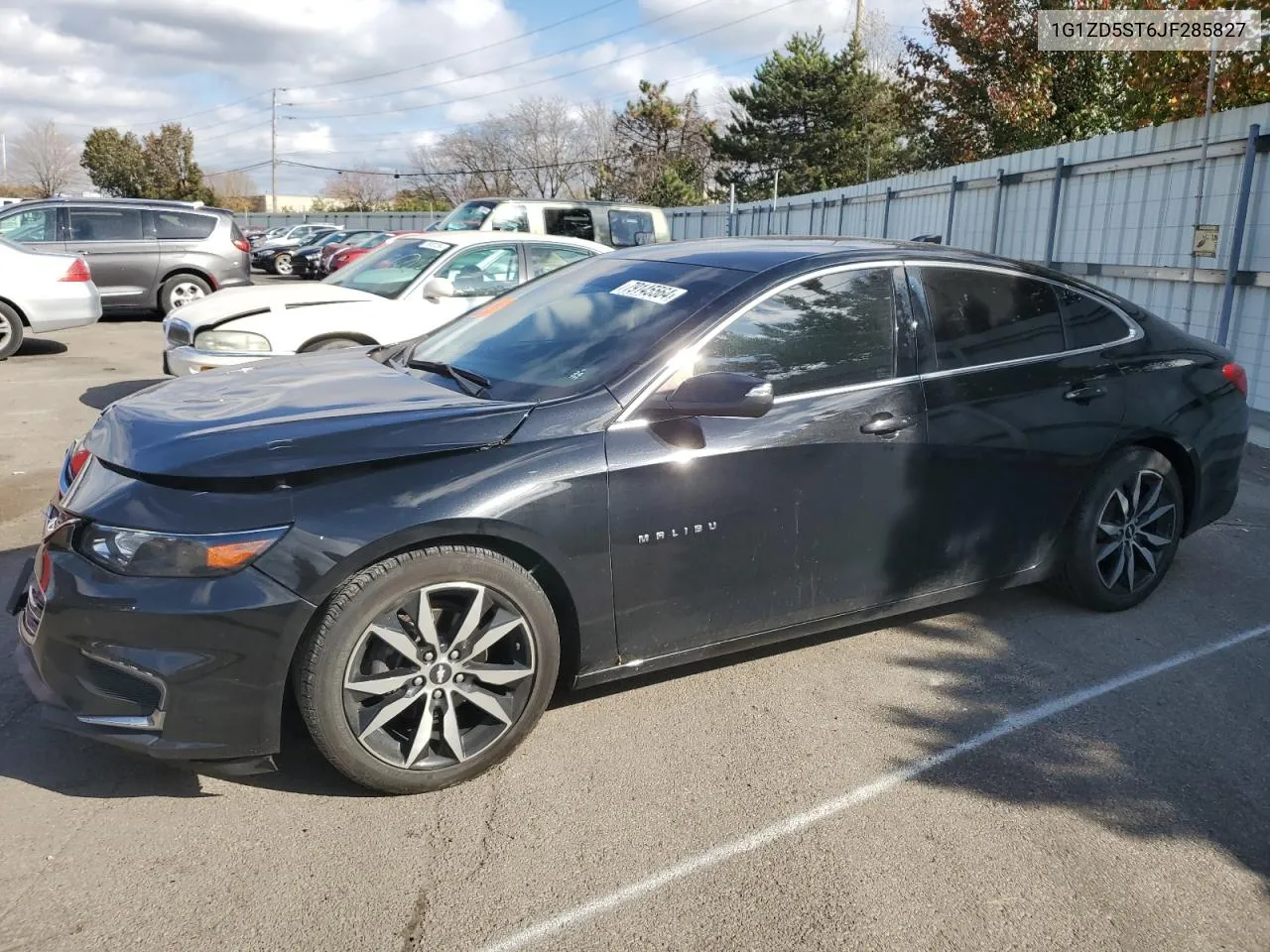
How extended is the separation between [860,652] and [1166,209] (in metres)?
7.31

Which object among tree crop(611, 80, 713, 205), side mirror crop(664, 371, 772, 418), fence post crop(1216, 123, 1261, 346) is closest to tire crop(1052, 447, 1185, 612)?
side mirror crop(664, 371, 772, 418)

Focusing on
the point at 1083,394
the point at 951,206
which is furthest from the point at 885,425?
the point at 951,206

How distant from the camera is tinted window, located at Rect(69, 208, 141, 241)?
15008mm

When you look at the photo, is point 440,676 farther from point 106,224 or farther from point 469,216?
point 106,224

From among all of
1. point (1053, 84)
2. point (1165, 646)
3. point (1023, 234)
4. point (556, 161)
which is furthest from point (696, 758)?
point (556, 161)

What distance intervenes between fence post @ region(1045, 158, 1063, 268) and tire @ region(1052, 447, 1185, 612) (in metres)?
7.32

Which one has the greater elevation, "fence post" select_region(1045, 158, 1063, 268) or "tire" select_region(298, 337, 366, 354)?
"fence post" select_region(1045, 158, 1063, 268)

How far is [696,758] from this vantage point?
3.44 meters

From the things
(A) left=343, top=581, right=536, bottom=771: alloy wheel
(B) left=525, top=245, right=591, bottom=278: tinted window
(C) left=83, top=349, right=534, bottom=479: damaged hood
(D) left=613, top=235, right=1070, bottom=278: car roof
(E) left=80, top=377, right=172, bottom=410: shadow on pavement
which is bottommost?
(E) left=80, top=377, right=172, bottom=410: shadow on pavement

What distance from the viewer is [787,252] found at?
4.12 m

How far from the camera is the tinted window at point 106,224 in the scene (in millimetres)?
15008

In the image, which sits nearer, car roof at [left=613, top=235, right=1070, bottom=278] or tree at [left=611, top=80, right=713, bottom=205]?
car roof at [left=613, top=235, right=1070, bottom=278]

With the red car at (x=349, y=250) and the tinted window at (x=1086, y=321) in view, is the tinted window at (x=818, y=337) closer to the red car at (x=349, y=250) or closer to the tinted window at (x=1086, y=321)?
the tinted window at (x=1086, y=321)

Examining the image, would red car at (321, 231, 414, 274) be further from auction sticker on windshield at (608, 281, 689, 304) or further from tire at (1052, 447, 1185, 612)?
tire at (1052, 447, 1185, 612)
